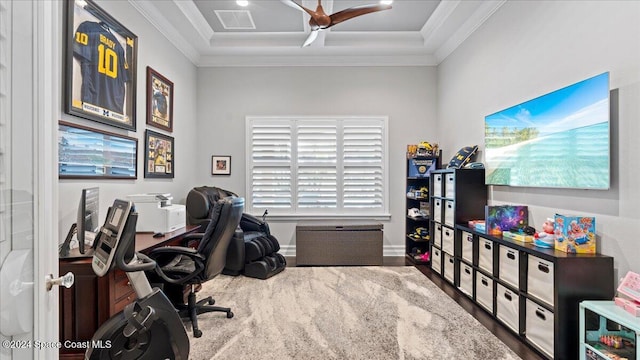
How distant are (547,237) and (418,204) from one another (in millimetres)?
2423

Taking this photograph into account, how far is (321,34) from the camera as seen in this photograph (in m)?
4.11

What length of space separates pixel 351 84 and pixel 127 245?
417 centimetres

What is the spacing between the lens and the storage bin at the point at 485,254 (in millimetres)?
2744

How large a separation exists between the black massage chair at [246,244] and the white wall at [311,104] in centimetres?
70

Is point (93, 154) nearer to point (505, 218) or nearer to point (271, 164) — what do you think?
point (271, 164)

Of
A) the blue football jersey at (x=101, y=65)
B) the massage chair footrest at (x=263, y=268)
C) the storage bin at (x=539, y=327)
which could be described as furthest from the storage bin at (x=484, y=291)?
the blue football jersey at (x=101, y=65)

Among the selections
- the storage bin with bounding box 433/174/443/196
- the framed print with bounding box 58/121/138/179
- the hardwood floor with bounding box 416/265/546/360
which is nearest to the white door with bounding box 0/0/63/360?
the framed print with bounding box 58/121/138/179

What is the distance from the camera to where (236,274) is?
3.82 meters

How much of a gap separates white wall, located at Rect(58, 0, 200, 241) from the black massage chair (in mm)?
420

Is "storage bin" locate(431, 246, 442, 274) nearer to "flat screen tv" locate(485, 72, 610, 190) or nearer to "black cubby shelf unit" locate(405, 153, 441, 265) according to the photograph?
"black cubby shelf unit" locate(405, 153, 441, 265)

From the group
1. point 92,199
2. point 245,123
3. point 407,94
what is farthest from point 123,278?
point 407,94

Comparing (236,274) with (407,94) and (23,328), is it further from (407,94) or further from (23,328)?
(407,94)

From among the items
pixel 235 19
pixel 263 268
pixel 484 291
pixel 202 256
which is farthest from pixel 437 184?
pixel 235 19

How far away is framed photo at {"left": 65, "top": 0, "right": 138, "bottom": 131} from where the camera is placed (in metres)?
2.28
